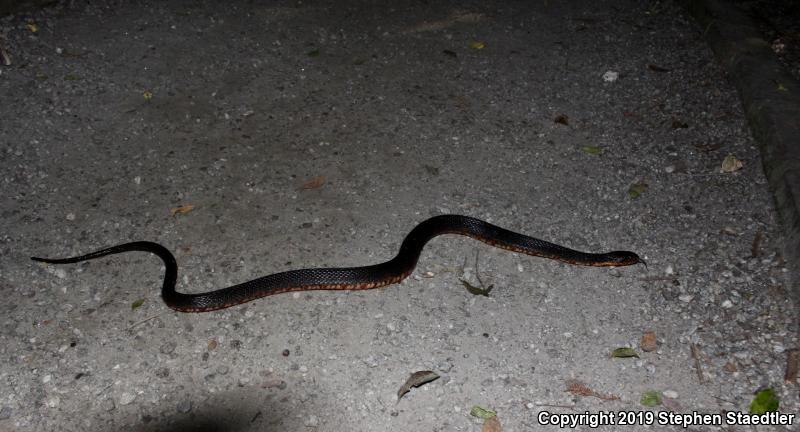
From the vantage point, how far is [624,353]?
3.88 metres

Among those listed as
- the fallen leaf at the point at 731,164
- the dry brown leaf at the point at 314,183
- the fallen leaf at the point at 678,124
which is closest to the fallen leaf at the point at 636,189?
the fallen leaf at the point at 731,164

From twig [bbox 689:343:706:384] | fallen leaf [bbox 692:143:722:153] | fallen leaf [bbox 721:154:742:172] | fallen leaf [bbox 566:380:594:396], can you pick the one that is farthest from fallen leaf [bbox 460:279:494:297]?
fallen leaf [bbox 692:143:722:153]

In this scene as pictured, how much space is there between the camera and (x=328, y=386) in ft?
12.1

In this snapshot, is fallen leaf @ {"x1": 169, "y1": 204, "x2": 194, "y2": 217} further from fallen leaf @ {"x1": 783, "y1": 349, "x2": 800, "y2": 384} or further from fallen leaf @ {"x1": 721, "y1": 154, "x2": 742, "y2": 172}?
fallen leaf @ {"x1": 721, "y1": 154, "x2": 742, "y2": 172}

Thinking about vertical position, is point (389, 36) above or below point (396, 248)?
above

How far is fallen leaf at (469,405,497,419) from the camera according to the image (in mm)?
3532

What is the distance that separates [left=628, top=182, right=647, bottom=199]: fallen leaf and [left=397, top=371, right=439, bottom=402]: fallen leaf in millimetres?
2663

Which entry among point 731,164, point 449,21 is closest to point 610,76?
point 731,164

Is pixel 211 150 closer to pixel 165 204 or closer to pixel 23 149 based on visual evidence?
pixel 165 204

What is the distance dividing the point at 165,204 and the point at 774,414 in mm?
4880

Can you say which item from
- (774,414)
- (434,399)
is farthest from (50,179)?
(774,414)

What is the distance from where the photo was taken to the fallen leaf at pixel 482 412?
3.53 m

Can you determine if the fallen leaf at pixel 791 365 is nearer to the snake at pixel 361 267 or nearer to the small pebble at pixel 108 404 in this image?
the snake at pixel 361 267

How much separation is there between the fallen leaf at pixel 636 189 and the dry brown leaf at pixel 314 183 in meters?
2.86
